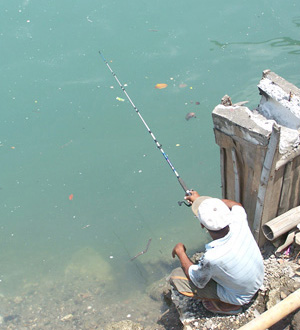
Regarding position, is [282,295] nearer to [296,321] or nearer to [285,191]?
[296,321]

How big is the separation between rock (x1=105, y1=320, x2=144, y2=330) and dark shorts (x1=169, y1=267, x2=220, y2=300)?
89 centimetres

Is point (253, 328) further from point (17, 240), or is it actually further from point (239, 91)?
point (239, 91)

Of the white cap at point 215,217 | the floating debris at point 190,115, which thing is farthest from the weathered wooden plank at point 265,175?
the floating debris at point 190,115

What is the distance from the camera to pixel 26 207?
6.28m

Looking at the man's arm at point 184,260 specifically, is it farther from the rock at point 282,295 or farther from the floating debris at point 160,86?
the floating debris at point 160,86

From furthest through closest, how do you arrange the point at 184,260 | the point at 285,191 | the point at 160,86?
the point at 160,86 → the point at 285,191 → the point at 184,260

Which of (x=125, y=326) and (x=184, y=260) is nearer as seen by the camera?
(x=184, y=260)

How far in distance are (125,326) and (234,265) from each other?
1870 millimetres

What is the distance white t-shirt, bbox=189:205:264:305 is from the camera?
298 centimetres

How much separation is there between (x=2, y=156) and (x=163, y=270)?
3.36 metres

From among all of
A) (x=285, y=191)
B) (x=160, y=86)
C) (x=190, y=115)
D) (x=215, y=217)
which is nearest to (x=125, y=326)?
(x=215, y=217)

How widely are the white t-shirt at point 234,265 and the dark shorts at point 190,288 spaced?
0.19 feet

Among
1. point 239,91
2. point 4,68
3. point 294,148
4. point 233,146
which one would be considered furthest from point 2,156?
point 294,148

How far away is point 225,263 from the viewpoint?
2994 mm
